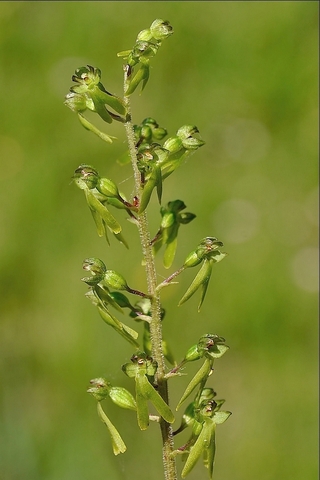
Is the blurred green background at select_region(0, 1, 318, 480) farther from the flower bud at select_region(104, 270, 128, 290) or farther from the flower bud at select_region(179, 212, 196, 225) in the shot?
the flower bud at select_region(179, 212, 196, 225)

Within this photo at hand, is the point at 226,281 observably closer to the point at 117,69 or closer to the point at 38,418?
the point at 38,418

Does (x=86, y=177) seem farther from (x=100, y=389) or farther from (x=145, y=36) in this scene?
(x=100, y=389)

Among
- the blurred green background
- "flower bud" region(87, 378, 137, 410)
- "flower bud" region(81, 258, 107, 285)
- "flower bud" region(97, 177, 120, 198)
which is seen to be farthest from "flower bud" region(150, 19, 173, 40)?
the blurred green background

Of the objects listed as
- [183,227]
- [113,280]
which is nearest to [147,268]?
[113,280]

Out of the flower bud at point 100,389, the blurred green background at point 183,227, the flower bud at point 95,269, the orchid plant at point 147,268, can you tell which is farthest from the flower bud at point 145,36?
the blurred green background at point 183,227

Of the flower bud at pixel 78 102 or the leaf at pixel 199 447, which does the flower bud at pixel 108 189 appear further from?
the leaf at pixel 199 447

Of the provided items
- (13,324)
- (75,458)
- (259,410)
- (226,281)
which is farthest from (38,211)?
(75,458)
